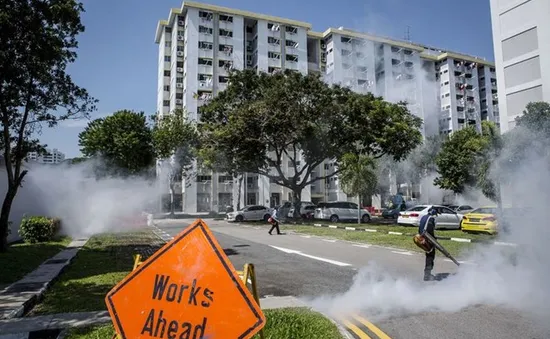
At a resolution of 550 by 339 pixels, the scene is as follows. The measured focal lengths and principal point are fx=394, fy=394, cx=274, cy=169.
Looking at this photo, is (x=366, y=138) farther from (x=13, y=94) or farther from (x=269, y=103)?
(x=13, y=94)

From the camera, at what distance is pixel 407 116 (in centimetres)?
2881

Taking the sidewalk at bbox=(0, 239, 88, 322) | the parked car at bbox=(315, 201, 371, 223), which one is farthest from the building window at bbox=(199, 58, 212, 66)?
the sidewalk at bbox=(0, 239, 88, 322)

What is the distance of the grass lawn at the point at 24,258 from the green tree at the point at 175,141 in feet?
76.4

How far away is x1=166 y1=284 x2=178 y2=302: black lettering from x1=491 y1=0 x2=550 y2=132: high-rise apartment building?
24975 millimetres

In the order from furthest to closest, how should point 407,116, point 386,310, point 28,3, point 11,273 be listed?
1. point 407,116
2. point 28,3
3. point 11,273
4. point 386,310

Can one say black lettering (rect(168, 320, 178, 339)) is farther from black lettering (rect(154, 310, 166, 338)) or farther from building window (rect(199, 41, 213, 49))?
building window (rect(199, 41, 213, 49))

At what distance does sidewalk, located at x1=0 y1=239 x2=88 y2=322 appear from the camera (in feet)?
19.7

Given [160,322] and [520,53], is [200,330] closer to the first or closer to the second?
[160,322]

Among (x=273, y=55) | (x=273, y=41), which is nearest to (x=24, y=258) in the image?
(x=273, y=55)

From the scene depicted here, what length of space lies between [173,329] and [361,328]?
2.70 meters

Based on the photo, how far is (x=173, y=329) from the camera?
3.15 metres

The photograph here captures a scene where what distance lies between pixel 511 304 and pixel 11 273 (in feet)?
32.4

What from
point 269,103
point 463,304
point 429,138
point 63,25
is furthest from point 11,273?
point 429,138

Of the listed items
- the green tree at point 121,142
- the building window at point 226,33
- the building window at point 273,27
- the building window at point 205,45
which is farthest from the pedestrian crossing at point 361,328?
the building window at point 273,27
